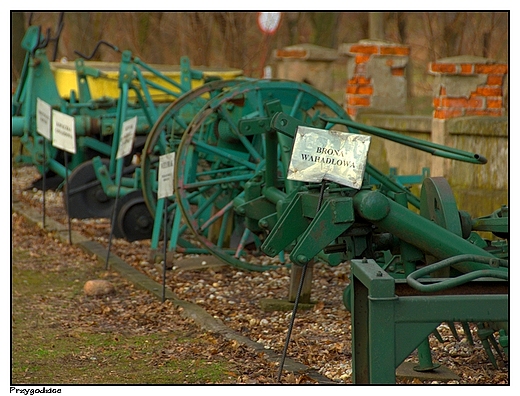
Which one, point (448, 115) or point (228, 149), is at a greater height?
point (448, 115)

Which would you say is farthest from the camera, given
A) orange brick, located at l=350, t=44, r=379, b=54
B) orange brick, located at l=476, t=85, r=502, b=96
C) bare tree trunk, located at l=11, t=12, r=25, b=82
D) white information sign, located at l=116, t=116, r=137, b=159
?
bare tree trunk, located at l=11, t=12, r=25, b=82

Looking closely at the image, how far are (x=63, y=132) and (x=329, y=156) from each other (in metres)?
5.05

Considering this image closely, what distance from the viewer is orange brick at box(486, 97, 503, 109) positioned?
28.7 ft

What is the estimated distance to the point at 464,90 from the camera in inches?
343

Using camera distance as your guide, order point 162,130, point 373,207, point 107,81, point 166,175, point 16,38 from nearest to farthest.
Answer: point 373,207 → point 166,175 → point 162,130 → point 107,81 → point 16,38

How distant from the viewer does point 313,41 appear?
21109mm

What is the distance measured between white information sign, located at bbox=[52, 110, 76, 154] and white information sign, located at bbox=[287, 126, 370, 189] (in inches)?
179

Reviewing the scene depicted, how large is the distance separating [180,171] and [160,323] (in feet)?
4.37

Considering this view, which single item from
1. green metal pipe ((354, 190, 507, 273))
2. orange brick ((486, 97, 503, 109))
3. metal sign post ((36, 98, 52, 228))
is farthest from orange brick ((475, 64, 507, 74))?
green metal pipe ((354, 190, 507, 273))

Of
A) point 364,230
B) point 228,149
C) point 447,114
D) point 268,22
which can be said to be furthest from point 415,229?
point 268,22

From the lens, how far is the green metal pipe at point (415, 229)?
14.2ft

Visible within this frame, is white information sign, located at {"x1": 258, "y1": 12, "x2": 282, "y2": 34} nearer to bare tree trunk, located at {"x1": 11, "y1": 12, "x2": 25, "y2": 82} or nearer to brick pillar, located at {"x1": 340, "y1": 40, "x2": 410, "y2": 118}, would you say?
bare tree trunk, located at {"x1": 11, "y1": 12, "x2": 25, "y2": 82}

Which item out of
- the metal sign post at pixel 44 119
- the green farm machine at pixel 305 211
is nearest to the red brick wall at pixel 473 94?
the green farm machine at pixel 305 211

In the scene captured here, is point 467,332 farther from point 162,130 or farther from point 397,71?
point 397,71
